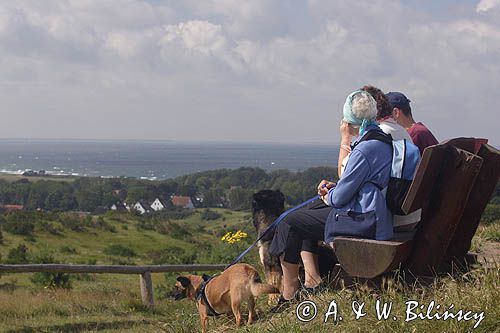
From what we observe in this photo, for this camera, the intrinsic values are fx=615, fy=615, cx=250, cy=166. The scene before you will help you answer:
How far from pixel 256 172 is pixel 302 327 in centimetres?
9554

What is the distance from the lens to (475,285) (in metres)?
4.32

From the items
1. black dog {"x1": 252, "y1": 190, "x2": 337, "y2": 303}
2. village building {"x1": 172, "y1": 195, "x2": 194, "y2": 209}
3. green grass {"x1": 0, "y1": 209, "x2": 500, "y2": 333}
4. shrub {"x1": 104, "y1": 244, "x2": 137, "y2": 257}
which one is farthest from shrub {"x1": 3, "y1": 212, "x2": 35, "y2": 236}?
village building {"x1": 172, "y1": 195, "x2": 194, "y2": 209}

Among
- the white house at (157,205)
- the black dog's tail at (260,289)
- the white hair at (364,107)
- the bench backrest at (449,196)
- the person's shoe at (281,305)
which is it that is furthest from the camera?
the white house at (157,205)

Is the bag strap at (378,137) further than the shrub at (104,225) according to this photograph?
No

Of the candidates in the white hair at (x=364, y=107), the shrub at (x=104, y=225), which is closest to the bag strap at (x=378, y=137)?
the white hair at (x=364, y=107)

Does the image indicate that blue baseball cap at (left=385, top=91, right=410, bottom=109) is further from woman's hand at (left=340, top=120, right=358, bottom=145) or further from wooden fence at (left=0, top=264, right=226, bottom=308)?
wooden fence at (left=0, top=264, right=226, bottom=308)

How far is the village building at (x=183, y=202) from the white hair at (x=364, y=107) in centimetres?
7576

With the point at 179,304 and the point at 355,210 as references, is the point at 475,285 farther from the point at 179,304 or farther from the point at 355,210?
the point at 179,304

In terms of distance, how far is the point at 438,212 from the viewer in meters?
4.54

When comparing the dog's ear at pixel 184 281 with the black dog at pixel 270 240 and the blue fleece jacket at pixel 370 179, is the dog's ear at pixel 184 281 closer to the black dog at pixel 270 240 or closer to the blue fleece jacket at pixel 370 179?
the black dog at pixel 270 240

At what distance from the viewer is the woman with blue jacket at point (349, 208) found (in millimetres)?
4695

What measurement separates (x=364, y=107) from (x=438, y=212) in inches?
40.7

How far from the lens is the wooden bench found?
4.39m

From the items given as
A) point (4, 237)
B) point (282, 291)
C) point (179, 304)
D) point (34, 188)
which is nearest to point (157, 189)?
point (34, 188)
